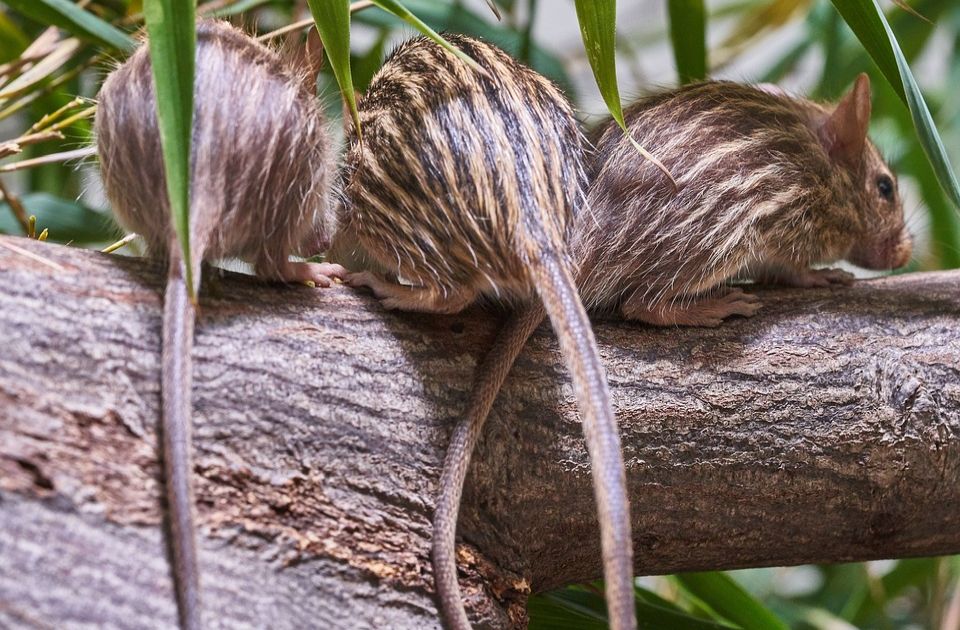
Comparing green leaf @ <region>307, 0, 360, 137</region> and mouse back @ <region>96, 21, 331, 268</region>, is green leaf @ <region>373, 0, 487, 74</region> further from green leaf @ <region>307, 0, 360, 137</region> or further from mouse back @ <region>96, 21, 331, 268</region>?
mouse back @ <region>96, 21, 331, 268</region>

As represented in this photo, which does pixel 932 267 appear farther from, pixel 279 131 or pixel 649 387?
pixel 279 131

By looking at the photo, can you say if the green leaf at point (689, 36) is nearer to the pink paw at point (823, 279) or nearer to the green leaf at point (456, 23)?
the green leaf at point (456, 23)

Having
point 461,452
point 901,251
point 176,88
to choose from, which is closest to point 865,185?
point 901,251

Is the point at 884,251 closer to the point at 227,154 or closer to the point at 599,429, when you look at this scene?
the point at 599,429

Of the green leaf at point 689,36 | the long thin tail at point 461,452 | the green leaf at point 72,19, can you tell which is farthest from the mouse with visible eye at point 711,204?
the green leaf at point 72,19

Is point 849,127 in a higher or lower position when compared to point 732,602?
higher
